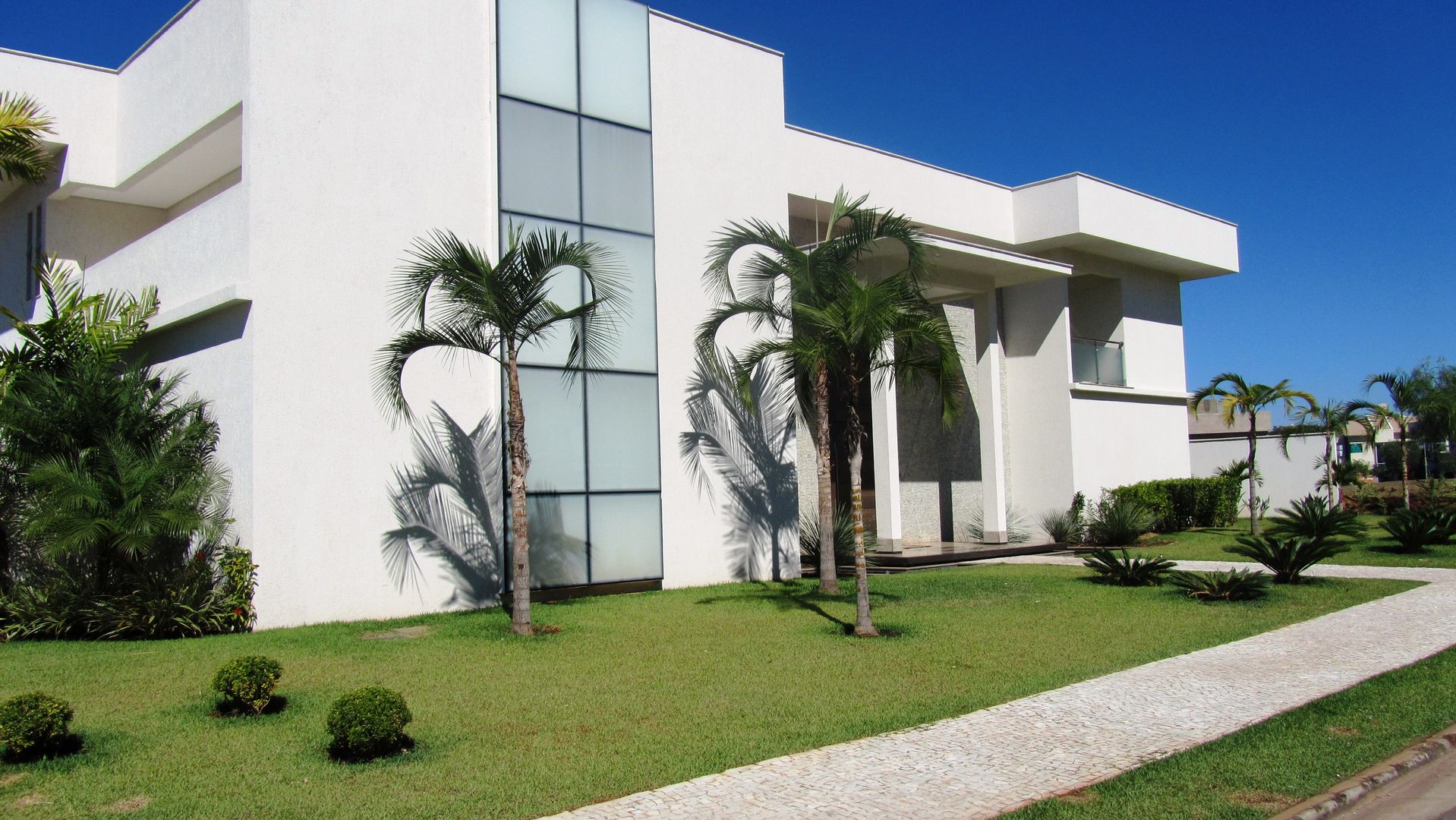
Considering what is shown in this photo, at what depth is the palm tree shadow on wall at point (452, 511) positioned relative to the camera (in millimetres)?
12750

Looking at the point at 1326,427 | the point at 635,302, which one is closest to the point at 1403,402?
the point at 1326,427

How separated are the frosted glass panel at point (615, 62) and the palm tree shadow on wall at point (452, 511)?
199 inches

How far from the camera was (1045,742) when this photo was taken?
6.75 meters

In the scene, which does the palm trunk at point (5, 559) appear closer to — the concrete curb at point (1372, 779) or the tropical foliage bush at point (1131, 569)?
the concrete curb at point (1372, 779)

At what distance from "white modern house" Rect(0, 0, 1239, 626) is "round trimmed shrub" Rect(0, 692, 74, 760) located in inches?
206

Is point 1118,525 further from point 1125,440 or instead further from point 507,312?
point 507,312

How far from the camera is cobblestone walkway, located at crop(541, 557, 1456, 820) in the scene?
5570 mm

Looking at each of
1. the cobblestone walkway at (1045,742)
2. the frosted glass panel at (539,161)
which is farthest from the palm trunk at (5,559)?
the cobblestone walkway at (1045,742)

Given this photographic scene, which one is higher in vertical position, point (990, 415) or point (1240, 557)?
point (990, 415)

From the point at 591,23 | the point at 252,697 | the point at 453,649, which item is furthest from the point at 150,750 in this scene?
the point at 591,23

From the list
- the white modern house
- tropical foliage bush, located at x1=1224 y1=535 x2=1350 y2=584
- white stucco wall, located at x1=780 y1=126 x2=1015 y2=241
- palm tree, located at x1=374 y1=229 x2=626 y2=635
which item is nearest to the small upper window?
the white modern house

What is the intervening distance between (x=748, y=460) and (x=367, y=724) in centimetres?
A: 1024

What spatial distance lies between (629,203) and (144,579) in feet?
26.2

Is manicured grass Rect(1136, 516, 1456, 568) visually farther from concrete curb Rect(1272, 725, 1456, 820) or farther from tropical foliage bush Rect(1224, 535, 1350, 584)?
concrete curb Rect(1272, 725, 1456, 820)
